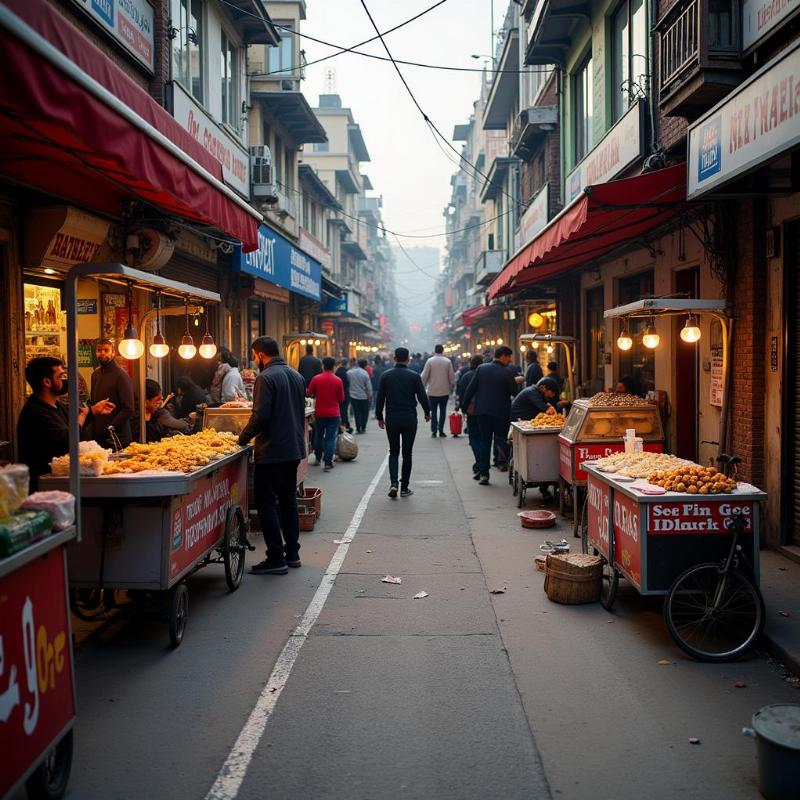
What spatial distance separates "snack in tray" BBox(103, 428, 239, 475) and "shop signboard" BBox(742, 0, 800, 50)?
6362 mm

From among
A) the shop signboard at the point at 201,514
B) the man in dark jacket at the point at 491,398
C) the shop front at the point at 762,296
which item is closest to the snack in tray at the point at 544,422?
the man in dark jacket at the point at 491,398

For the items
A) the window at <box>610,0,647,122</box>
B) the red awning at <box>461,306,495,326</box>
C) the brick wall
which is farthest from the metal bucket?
the red awning at <box>461,306,495,326</box>

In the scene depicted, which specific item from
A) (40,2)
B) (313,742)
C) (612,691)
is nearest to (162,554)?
(313,742)

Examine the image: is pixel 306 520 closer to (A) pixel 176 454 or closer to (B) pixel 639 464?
(A) pixel 176 454

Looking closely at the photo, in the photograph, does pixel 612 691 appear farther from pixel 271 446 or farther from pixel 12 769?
pixel 271 446

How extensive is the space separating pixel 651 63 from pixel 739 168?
5.92m

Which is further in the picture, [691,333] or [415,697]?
[691,333]

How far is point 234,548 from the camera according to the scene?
7523mm

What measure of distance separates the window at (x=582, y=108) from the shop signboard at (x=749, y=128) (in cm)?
932

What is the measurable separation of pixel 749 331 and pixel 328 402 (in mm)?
8160

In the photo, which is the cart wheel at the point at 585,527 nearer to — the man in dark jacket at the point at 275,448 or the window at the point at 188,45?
the man in dark jacket at the point at 275,448

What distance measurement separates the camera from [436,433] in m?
22.8

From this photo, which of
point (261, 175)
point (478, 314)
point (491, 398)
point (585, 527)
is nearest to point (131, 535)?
point (585, 527)

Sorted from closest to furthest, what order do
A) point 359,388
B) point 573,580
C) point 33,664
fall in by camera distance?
point 33,664, point 573,580, point 359,388
